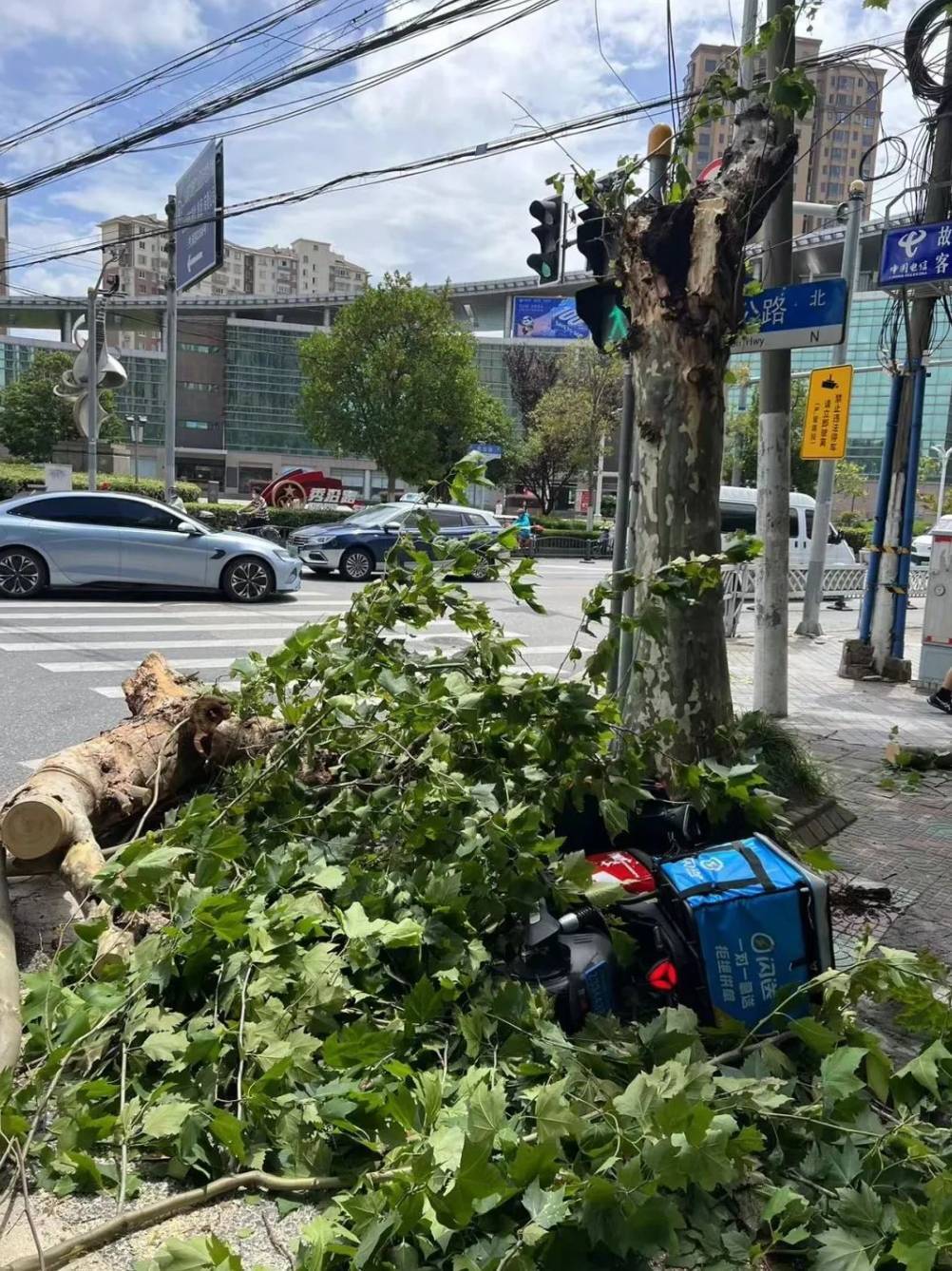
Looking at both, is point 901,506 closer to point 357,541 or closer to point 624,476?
point 624,476

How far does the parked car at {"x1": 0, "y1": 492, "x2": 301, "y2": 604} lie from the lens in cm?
1189

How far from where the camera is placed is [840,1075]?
7.48 ft

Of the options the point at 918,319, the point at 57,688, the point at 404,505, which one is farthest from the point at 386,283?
the point at 57,688

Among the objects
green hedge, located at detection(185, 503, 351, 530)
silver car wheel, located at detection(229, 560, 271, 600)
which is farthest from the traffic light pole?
green hedge, located at detection(185, 503, 351, 530)

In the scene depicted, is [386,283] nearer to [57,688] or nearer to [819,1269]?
[57,688]

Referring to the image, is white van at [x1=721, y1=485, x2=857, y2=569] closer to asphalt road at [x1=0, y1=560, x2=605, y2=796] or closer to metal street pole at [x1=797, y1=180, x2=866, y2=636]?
asphalt road at [x1=0, y1=560, x2=605, y2=796]

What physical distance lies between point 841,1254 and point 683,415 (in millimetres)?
3337

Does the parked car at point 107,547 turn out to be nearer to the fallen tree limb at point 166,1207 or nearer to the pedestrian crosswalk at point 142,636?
the pedestrian crosswalk at point 142,636

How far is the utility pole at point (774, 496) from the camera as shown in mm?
6621

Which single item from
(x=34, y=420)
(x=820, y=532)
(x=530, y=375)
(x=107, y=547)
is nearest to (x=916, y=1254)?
(x=107, y=547)

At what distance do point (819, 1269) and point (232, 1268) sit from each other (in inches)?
44.3

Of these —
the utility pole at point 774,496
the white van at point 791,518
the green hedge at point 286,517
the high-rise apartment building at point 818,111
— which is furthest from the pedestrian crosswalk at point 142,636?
the green hedge at point 286,517

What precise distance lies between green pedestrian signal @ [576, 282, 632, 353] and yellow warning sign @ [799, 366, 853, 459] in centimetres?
719

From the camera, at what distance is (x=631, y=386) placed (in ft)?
17.1
